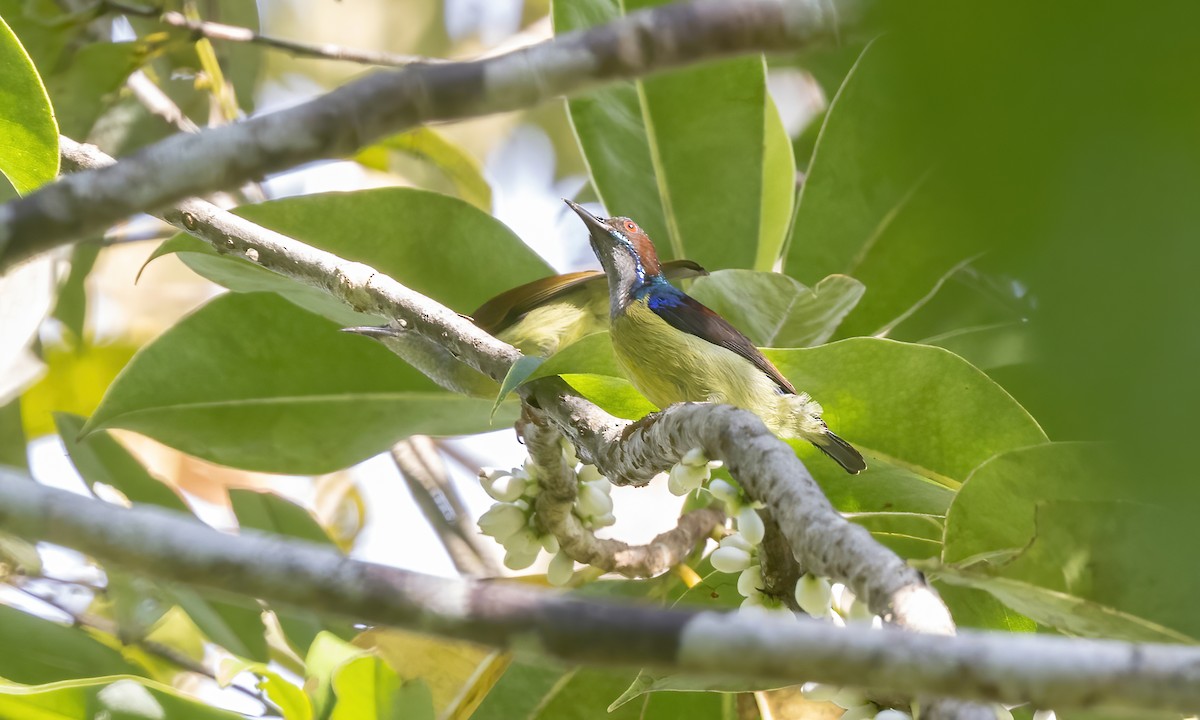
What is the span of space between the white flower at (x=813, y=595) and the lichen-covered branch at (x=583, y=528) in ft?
1.61

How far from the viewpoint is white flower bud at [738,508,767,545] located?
54.6 inches

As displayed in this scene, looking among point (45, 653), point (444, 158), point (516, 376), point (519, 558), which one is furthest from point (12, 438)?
point (516, 376)

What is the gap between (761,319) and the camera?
210 centimetres

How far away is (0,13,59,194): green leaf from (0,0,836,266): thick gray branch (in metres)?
0.82

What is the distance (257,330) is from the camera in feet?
7.39

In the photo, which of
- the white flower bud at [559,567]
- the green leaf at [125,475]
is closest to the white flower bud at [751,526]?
the white flower bud at [559,567]

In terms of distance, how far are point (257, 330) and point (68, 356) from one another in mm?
2010

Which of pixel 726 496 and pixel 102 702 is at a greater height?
pixel 726 496

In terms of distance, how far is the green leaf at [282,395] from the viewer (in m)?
2.17

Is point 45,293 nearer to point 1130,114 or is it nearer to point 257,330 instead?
point 257,330

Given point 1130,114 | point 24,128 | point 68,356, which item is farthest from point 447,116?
point 68,356

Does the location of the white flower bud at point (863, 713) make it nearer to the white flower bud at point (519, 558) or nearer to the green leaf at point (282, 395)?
the white flower bud at point (519, 558)

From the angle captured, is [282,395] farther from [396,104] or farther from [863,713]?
[396,104]

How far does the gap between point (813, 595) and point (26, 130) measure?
1269 mm
